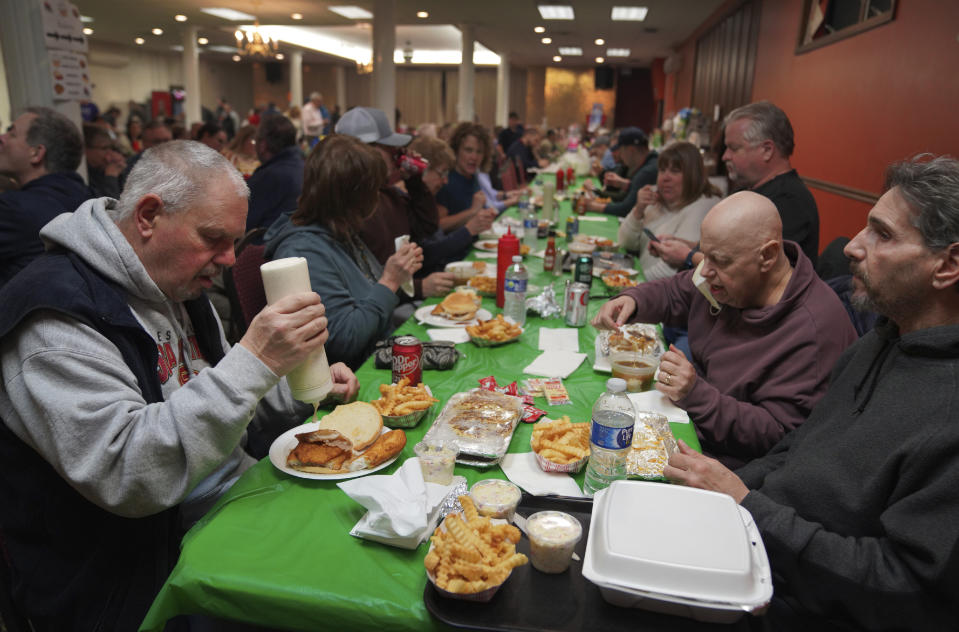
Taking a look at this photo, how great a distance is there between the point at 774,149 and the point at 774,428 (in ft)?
7.03

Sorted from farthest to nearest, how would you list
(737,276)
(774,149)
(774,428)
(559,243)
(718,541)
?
(559,243) < (774,149) < (737,276) < (774,428) < (718,541)

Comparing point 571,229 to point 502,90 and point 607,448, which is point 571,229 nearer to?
point 607,448

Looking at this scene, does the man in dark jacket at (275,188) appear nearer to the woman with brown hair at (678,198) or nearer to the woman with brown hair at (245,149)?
the woman with brown hair at (245,149)

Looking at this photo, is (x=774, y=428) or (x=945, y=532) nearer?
(x=945, y=532)

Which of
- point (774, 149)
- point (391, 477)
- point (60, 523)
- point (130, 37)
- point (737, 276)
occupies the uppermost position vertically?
point (130, 37)

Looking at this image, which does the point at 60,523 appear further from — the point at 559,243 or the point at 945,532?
the point at 559,243

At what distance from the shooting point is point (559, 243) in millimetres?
4664

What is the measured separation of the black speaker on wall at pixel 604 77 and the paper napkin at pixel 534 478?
23.2 m

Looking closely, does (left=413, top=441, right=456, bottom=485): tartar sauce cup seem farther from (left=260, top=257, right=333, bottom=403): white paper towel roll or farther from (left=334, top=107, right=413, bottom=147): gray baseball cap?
(left=334, top=107, right=413, bottom=147): gray baseball cap

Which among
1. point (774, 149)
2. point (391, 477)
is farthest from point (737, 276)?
point (774, 149)

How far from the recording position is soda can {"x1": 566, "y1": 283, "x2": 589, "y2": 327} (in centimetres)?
261

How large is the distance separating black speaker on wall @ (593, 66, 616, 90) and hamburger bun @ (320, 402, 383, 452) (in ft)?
76.0

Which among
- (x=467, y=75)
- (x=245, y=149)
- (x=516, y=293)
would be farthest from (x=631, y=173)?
(x=467, y=75)

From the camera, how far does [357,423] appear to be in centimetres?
156
